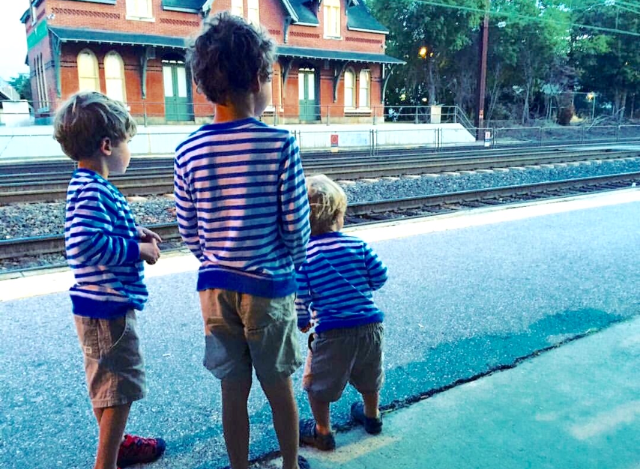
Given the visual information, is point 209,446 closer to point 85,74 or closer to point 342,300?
point 342,300

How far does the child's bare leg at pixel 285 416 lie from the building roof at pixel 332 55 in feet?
86.8

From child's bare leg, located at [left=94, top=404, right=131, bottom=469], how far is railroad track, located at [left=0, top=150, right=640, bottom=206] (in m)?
8.73

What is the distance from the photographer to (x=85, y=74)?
2430 centimetres

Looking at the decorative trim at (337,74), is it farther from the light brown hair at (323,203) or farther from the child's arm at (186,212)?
the child's arm at (186,212)

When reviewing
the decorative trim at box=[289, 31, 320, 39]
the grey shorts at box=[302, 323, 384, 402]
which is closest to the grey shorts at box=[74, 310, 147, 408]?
the grey shorts at box=[302, 323, 384, 402]

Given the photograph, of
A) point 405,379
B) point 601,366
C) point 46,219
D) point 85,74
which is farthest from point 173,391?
point 85,74

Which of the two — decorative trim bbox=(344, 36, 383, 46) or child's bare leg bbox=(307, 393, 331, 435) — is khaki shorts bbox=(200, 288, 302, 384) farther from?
decorative trim bbox=(344, 36, 383, 46)

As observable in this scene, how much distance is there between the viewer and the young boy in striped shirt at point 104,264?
7.04ft

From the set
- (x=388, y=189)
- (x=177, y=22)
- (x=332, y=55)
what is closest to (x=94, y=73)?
(x=177, y=22)

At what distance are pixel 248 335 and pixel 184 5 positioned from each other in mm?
27677

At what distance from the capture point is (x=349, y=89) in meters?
32.3

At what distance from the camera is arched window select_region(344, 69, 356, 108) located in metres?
32.1

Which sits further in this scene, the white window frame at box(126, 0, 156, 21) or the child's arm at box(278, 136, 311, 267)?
the white window frame at box(126, 0, 156, 21)

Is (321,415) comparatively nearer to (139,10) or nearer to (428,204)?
(428,204)
